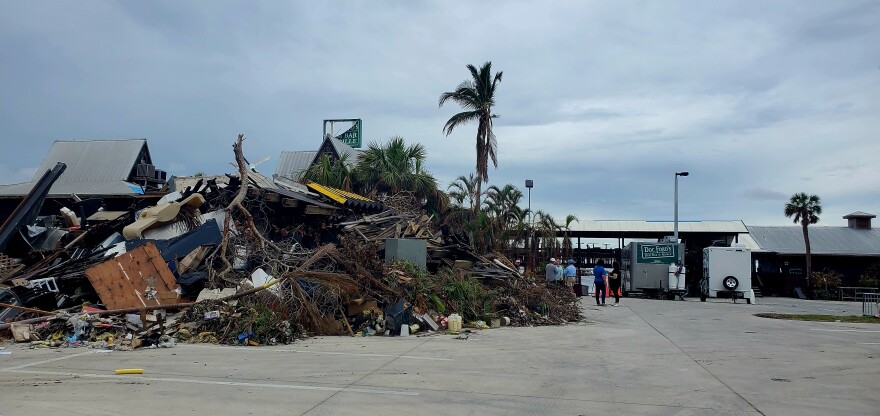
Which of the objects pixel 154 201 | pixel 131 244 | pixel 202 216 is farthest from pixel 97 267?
pixel 154 201

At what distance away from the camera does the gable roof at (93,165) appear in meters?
35.1

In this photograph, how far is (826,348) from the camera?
12203mm

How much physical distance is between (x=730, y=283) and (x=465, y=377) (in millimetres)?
25273

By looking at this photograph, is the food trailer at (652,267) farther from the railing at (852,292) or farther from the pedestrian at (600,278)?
the railing at (852,292)

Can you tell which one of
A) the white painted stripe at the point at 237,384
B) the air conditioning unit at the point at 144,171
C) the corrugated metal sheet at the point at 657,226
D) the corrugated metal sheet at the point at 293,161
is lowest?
the white painted stripe at the point at 237,384

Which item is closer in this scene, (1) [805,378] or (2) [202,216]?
(1) [805,378]

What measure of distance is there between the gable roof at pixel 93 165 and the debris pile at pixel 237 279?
1616 cm

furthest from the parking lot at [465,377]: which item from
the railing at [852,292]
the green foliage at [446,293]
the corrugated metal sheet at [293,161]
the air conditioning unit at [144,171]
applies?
the corrugated metal sheet at [293,161]

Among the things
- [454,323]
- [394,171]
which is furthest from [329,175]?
[454,323]

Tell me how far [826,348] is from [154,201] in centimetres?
1882

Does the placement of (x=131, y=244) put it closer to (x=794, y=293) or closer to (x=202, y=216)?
(x=202, y=216)

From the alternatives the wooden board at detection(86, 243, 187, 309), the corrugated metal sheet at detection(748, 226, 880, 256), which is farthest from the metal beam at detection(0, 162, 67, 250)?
the corrugated metal sheet at detection(748, 226, 880, 256)

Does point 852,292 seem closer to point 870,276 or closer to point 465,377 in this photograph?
point 870,276

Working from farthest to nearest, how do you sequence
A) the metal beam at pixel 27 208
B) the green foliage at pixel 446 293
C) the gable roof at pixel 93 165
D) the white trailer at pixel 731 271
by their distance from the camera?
1. the gable roof at pixel 93 165
2. the white trailer at pixel 731 271
3. the metal beam at pixel 27 208
4. the green foliage at pixel 446 293
